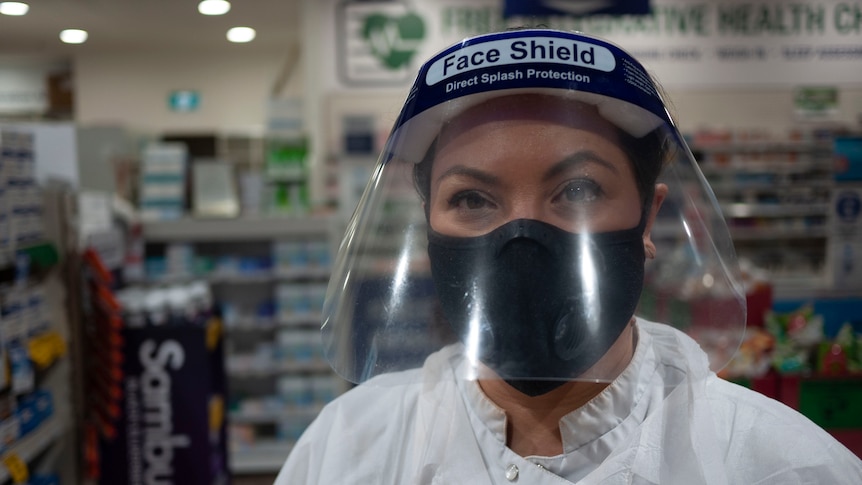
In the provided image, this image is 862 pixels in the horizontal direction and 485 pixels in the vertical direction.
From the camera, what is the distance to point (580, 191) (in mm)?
739

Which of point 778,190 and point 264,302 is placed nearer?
point 264,302

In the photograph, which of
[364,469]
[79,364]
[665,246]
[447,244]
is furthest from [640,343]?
[79,364]

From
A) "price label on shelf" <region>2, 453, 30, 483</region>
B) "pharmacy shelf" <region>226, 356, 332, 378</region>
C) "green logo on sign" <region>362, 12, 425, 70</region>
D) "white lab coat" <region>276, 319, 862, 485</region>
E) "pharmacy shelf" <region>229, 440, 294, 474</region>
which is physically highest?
"green logo on sign" <region>362, 12, 425, 70</region>

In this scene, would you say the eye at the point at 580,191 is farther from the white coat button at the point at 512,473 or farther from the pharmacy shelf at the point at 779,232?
the pharmacy shelf at the point at 779,232

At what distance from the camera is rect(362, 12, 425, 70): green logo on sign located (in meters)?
5.62

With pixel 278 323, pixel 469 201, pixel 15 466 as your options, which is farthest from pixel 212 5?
pixel 469 201

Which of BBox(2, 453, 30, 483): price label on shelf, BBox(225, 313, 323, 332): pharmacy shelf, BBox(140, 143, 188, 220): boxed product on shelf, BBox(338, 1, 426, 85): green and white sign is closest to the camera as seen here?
BBox(2, 453, 30, 483): price label on shelf

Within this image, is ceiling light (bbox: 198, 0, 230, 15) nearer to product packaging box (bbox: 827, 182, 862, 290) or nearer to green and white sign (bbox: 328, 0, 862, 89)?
green and white sign (bbox: 328, 0, 862, 89)

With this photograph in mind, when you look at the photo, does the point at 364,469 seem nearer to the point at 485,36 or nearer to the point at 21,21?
the point at 485,36

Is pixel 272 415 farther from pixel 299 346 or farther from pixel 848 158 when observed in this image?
pixel 848 158

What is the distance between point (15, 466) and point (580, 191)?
2.18 metres

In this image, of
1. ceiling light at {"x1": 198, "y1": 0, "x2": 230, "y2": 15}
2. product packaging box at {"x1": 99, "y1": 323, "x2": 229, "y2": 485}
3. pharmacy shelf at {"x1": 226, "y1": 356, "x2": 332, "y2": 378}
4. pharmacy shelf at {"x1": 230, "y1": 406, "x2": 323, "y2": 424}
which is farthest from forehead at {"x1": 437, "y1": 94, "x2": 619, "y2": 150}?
pharmacy shelf at {"x1": 230, "y1": 406, "x2": 323, "y2": 424}

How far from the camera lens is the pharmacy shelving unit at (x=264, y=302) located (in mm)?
4480

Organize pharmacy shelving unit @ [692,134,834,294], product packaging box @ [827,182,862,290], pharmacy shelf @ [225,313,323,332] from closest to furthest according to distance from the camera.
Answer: product packaging box @ [827,182,862,290] → pharmacy shelf @ [225,313,323,332] → pharmacy shelving unit @ [692,134,834,294]
